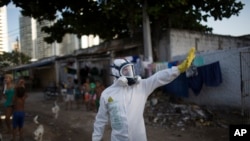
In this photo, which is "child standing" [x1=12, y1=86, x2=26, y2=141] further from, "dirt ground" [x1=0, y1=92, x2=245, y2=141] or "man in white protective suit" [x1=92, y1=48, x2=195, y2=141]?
"man in white protective suit" [x1=92, y1=48, x2=195, y2=141]

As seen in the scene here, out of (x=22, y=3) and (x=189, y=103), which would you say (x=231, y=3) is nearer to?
(x=189, y=103)

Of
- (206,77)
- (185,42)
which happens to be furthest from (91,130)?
(185,42)

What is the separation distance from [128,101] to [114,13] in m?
10.4

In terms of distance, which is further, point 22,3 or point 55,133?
point 22,3

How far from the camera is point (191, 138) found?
7.76 metres

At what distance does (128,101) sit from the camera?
11.3ft

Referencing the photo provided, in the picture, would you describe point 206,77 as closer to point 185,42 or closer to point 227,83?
point 227,83

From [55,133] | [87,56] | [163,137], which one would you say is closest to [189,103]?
[163,137]

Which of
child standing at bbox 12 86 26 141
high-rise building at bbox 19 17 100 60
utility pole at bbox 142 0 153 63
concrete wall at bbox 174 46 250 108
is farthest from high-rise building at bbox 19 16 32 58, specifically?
child standing at bbox 12 86 26 141

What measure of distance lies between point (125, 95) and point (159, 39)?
12346 mm

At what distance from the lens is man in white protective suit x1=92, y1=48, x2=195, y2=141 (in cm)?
341

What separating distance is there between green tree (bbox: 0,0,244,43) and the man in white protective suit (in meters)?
10.3

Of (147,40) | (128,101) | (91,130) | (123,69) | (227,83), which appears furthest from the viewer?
(147,40)

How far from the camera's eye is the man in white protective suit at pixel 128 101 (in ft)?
11.2
